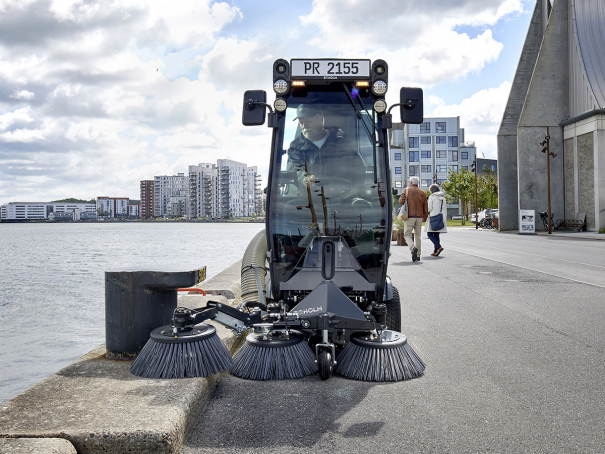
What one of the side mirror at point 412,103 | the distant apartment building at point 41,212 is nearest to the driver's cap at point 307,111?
the side mirror at point 412,103

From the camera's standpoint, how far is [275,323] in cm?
371

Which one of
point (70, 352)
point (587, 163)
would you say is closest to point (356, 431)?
point (70, 352)

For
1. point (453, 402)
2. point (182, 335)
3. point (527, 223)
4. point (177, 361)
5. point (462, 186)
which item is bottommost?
point (453, 402)

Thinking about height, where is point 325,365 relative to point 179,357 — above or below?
below

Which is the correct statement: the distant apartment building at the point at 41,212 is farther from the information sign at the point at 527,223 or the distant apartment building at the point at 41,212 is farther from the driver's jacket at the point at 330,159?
the driver's jacket at the point at 330,159

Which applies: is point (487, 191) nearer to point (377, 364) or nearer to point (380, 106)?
point (380, 106)

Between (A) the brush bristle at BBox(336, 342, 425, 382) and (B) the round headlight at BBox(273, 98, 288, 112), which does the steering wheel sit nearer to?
(B) the round headlight at BBox(273, 98, 288, 112)

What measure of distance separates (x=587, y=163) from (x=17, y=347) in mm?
35438

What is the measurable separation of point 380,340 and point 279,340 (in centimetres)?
74

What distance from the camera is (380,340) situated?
3768 millimetres

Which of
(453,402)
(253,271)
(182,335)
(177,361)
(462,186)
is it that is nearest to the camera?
(453,402)

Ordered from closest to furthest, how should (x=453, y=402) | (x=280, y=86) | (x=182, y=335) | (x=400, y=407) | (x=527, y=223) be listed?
(x=400, y=407), (x=453, y=402), (x=182, y=335), (x=280, y=86), (x=527, y=223)

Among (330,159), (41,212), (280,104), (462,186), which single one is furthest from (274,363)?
(41,212)

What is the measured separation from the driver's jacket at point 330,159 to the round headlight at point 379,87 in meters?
0.48
